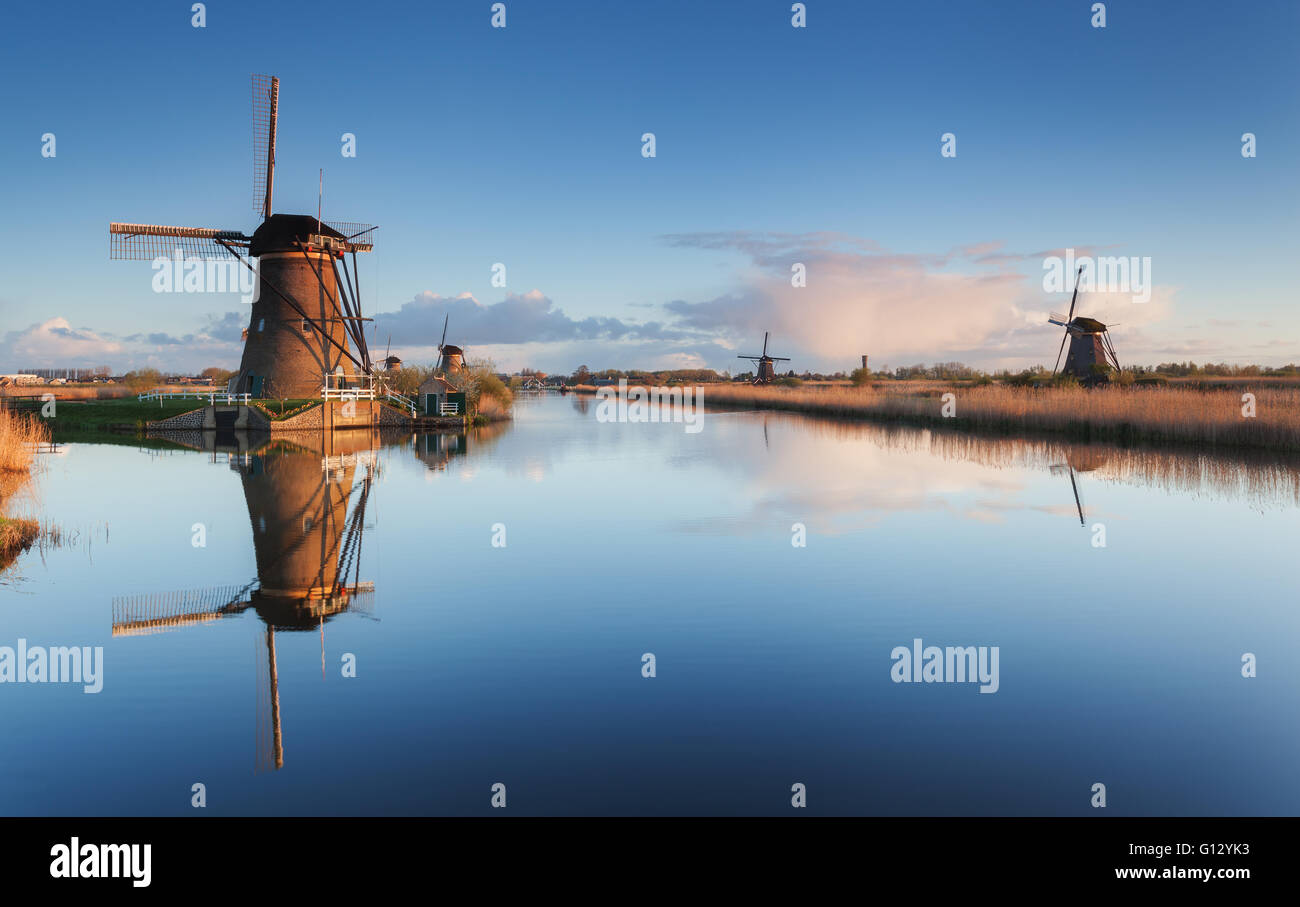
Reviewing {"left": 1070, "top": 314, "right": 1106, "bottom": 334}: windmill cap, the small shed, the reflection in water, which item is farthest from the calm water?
{"left": 1070, "top": 314, "right": 1106, "bottom": 334}: windmill cap

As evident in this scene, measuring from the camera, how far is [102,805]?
4.15 m

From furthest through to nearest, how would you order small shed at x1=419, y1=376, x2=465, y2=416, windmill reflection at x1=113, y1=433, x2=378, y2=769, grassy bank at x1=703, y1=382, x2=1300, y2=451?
1. small shed at x1=419, y1=376, x2=465, y2=416
2. grassy bank at x1=703, y1=382, x2=1300, y2=451
3. windmill reflection at x1=113, y1=433, x2=378, y2=769

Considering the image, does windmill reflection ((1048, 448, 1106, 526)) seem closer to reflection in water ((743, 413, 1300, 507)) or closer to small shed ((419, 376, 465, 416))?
reflection in water ((743, 413, 1300, 507))

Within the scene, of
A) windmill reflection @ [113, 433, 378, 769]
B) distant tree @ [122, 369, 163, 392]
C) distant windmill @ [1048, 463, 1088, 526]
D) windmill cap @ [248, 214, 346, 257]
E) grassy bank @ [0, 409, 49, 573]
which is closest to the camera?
windmill reflection @ [113, 433, 378, 769]

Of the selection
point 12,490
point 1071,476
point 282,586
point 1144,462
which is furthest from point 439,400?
point 282,586

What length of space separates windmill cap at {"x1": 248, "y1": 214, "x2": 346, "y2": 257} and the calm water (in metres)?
20.3

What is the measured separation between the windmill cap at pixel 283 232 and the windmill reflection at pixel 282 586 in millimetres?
18919

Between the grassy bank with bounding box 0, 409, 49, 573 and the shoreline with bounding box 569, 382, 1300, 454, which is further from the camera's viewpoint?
the shoreline with bounding box 569, 382, 1300, 454

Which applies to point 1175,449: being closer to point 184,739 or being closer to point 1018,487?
point 1018,487

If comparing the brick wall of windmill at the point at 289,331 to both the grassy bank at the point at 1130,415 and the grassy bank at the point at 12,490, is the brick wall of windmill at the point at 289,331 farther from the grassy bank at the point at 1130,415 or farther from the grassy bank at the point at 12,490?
the grassy bank at the point at 1130,415

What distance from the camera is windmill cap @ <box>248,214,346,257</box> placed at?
32.0 m

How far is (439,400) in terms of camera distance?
36375mm

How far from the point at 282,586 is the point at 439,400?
28.6m

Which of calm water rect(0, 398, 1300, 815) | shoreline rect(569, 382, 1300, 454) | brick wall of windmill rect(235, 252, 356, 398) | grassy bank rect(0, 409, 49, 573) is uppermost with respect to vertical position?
brick wall of windmill rect(235, 252, 356, 398)
